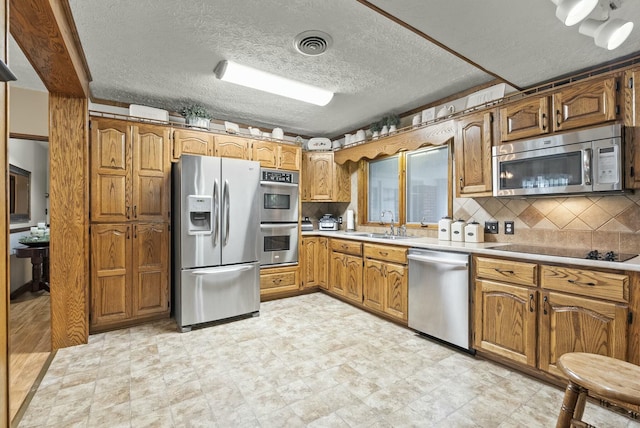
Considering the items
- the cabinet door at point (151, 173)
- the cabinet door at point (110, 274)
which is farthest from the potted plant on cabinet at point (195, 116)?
the cabinet door at point (110, 274)

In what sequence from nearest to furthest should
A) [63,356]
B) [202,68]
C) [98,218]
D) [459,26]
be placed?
1. [459,26]
2. [63,356]
3. [202,68]
4. [98,218]

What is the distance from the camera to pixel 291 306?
381 centimetres

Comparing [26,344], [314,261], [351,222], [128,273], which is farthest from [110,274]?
[351,222]

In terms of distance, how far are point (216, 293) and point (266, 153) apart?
6.04 feet

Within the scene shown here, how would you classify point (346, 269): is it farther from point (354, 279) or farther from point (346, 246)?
point (346, 246)

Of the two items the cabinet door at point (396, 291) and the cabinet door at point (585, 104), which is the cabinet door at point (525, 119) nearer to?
the cabinet door at point (585, 104)

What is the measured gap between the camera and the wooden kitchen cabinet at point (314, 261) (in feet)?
13.9

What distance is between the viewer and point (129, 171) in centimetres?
313

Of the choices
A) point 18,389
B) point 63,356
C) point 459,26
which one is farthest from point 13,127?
point 459,26

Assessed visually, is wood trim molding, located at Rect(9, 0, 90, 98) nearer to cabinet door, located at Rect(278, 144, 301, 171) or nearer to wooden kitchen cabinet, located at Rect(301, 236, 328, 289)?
cabinet door, located at Rect(278, 144, 301, 171)

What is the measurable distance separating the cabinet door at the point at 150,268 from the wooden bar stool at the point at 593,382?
11.1 feet

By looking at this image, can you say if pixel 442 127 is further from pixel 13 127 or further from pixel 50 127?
pixel 13 127

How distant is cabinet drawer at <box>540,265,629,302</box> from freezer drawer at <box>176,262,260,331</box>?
2686mm

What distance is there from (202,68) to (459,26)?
6.99 ft
